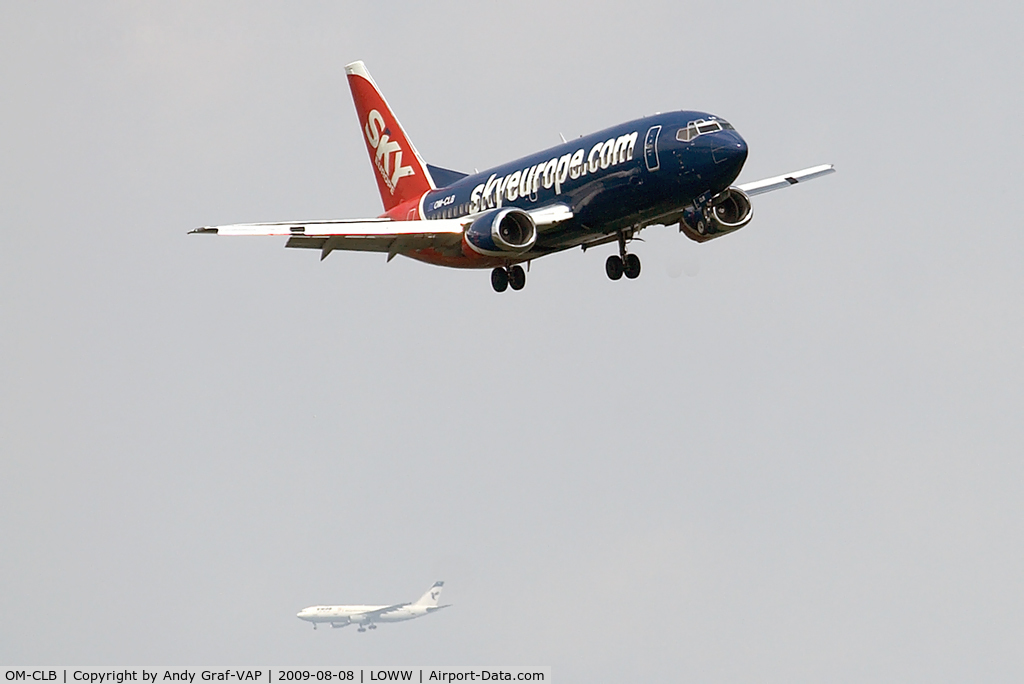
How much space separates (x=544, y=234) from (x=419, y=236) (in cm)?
542

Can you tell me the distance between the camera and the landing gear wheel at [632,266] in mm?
65625

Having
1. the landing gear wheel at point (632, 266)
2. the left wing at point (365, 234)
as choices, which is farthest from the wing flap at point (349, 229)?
the landing gear wheel at point (632, 266)

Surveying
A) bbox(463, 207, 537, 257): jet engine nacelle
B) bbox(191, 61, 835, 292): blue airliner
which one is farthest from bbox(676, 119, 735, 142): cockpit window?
bbox(463, 207, 537, 257): jet engine nacelle

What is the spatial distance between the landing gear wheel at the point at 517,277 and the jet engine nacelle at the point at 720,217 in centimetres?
673

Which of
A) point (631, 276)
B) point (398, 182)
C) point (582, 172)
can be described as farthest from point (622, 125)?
point (398, 182)

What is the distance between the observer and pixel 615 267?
6606 cm

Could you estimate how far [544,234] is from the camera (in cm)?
6228

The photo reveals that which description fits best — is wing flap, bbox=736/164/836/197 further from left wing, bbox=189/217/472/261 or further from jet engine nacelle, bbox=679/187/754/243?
left wing, bbox=189/217/472/261

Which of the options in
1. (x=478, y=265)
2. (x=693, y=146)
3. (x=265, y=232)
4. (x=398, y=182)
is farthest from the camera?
(x=398, y=182)

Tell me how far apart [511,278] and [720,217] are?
29.2 feet

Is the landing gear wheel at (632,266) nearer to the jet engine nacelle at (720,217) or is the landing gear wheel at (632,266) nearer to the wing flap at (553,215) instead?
the jet engine nacelle at (720,217)

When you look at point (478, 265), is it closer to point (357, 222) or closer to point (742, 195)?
point (357, 222)

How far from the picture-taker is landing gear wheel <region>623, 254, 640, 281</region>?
215ft

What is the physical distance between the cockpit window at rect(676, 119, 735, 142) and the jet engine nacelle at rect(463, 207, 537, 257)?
6673 mm
